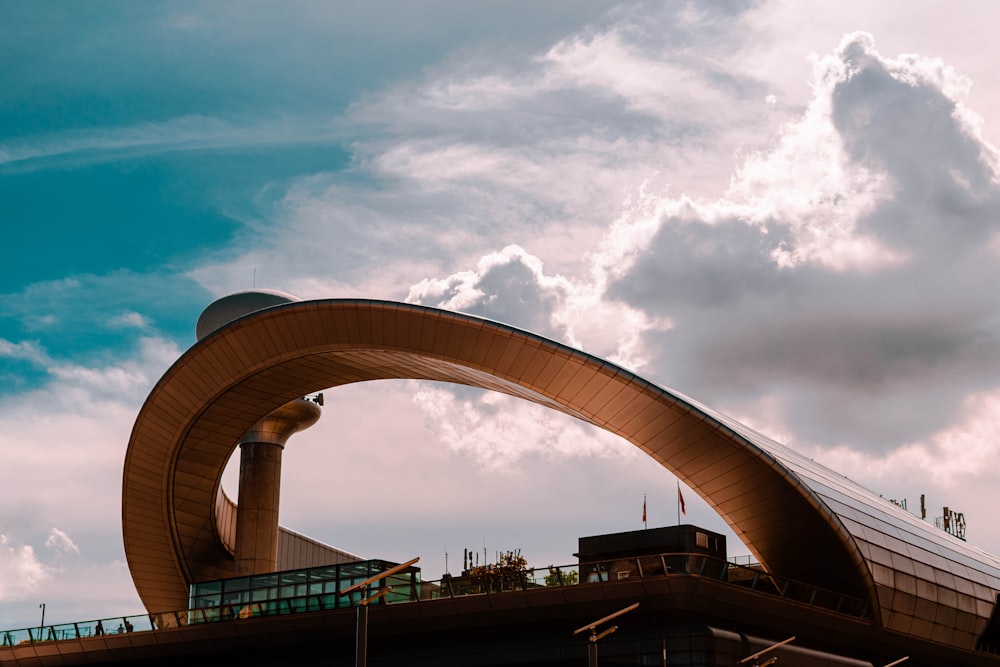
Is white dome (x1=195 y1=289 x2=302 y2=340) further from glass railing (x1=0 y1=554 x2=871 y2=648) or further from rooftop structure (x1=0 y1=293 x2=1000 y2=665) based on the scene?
glass railing (x1=0 y1=554 x2=871 y2=648)

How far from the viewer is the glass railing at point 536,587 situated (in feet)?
142

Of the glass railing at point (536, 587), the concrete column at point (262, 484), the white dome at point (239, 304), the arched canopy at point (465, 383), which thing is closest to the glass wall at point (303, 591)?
the glass railing at point (536, 587)

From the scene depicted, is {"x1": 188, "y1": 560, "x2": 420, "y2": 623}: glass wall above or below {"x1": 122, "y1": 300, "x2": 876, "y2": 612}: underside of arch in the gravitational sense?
below

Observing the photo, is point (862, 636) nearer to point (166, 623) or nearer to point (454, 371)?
point (454, 371)

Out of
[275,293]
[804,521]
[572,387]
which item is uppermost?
[275,293]

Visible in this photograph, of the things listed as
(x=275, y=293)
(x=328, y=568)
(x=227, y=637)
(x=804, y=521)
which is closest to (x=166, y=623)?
(x=227, y=637)

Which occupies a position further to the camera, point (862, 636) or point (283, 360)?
point (283, 360)

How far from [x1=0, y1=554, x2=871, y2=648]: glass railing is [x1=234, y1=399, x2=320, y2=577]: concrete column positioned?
42.8ft

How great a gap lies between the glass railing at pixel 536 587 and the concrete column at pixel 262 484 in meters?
13.0

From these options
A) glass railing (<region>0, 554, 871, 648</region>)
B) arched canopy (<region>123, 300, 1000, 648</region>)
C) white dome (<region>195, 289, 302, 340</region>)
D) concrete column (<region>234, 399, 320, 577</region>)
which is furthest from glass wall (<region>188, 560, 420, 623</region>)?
white dome (<region>195, 289, 302, 340</region>)

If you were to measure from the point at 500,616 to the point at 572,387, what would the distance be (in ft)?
42.3

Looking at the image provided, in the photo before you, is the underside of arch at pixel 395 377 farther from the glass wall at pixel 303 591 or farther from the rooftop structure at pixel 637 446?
the glass wall at pixel 303 591

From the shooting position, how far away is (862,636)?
171 ft

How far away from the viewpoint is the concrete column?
67875mm
